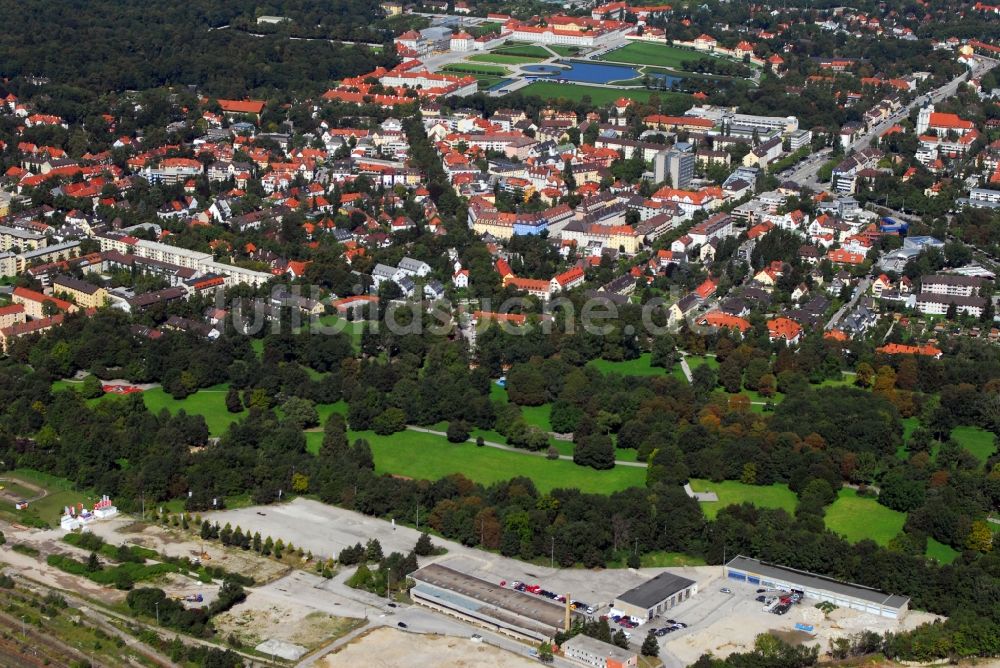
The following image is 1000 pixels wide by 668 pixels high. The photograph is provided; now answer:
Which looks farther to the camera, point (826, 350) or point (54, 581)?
point (826, 350)

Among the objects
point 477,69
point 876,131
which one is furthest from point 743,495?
point 477,69

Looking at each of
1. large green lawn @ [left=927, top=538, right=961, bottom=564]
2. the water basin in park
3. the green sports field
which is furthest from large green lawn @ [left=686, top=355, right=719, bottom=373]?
the green sports field

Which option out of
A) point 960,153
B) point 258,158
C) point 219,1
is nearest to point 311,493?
point 258,158

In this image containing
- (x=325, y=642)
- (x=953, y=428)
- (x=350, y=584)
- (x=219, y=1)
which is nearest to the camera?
(x=325, y=642)

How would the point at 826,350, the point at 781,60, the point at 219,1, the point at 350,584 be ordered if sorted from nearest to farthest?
1. the point at 350,584
2. the point at 826,350
3. the point at 781,60
4. the point at 219,1

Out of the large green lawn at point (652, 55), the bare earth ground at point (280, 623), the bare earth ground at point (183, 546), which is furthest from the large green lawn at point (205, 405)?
the large green lawn at point (652, 55)

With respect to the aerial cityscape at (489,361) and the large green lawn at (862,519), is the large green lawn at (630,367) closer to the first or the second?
the aerial cityscape at (489,361)

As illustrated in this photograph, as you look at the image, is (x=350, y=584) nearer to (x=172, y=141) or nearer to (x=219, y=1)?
(x=172, y=141)
